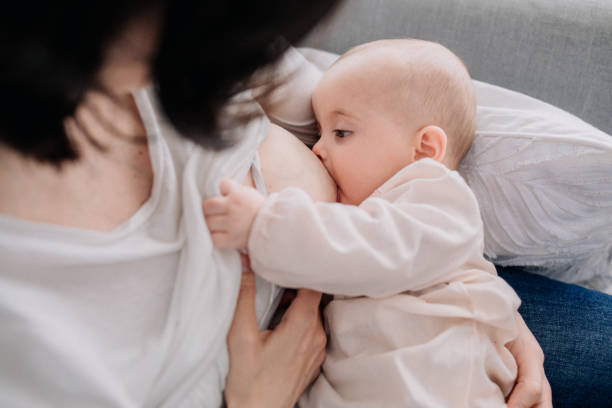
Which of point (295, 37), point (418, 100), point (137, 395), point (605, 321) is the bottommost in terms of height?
point (605, 321)

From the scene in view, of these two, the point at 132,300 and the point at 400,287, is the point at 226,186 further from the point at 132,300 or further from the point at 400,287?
the point at 400,287

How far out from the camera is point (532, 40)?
1.41m

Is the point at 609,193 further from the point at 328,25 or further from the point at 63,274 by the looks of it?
the point at 63,274

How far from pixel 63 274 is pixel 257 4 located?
0.39m

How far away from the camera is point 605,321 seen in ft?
3.54

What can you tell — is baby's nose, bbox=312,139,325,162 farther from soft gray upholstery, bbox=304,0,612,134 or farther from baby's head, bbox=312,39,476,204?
soft gray upholstery, bbox=304,0,612,134

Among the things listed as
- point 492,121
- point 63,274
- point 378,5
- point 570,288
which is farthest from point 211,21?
point 378,5

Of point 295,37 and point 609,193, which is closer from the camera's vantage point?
point 295,37

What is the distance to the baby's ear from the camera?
38.4 inches

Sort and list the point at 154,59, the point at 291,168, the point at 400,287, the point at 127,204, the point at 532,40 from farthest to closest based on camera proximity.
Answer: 1. the point at 532,40
2. the point at 291,168
3. the point at 400,287
4. the point at 127,204
5. the point at 154,59

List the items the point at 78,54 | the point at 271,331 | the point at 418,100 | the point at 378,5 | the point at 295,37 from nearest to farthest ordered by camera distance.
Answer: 1. the point at 78,54
2. the point at 295,37
3. the point at 271,331
4. the point at 418,100
5. the point at 378,5

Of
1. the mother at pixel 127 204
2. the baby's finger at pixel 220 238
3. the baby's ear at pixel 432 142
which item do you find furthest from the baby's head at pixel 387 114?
the baby's finger at pixel 220 238

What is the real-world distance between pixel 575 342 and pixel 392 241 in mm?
600

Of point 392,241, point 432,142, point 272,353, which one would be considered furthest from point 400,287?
point 432,142
